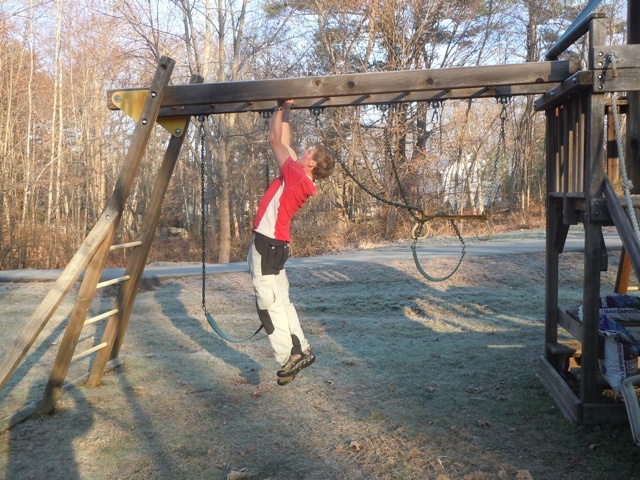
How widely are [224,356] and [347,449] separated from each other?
292 cm

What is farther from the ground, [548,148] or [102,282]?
[548,148]

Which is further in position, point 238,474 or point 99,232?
point 99,232

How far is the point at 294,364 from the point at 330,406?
0.48m

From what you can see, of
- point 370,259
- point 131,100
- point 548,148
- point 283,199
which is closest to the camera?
point 283,199

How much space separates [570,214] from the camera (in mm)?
5020

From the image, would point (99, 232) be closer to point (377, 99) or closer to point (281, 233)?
point (281, 233)

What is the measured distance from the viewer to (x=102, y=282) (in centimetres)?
546

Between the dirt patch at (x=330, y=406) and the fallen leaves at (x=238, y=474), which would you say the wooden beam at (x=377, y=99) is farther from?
the fallen leaves at (x=238, y=474)

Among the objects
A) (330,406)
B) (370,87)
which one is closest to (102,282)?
(330,406)

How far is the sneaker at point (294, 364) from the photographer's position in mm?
5042

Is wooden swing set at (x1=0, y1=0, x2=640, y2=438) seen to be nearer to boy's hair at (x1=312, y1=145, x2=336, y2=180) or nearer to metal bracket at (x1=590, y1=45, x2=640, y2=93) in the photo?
metal bracket at (x1=590, y1=45, x2=640, y2=93)

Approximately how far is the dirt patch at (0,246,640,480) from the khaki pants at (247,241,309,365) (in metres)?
→ 0.53

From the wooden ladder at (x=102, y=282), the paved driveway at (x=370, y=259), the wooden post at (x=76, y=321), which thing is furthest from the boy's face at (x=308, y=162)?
the paved driveway at (x=370, y=259)

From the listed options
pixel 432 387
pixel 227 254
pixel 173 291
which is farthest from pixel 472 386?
pixel 227 254
